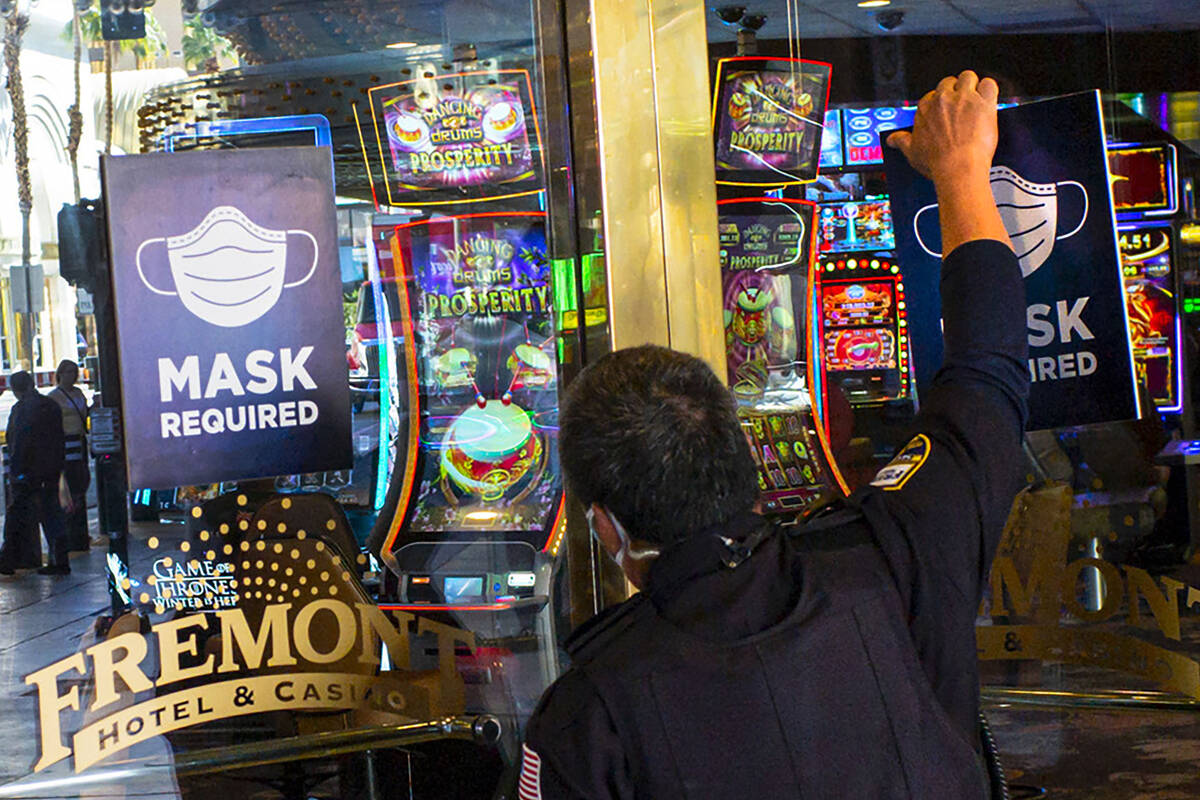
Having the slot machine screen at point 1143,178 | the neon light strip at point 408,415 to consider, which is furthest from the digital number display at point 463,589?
the slot machine screen at point 1143,178

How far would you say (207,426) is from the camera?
6.81 feet

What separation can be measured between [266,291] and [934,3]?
130 cm

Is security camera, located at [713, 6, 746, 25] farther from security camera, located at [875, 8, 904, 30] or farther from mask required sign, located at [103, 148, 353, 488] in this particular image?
mask required sign, located at [103, 148, 353, 488]

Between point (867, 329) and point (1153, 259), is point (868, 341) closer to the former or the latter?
point (867, 329)

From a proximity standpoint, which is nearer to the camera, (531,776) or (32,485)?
(531,776)

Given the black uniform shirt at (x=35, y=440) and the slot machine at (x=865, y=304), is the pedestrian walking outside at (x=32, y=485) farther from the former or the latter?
the slot machine at (x=865, y=304)

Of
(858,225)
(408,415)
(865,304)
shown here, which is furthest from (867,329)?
(408,415)

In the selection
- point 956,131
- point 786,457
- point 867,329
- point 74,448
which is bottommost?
point 786,457

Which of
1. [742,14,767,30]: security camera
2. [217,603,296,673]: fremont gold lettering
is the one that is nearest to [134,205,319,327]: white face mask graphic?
[217,603,296,673]: fremont gold lettering

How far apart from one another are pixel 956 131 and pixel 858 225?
0.89 meters

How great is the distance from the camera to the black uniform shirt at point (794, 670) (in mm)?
1064

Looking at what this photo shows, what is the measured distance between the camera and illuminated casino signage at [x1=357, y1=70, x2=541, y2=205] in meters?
2.31

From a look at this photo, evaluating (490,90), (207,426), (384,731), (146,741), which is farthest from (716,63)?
(146,741)

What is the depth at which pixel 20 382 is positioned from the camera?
2.08m
